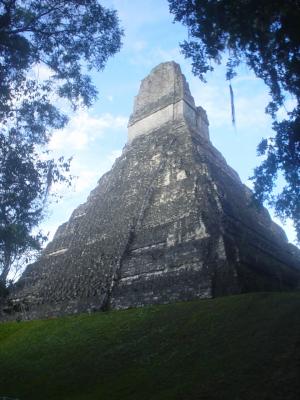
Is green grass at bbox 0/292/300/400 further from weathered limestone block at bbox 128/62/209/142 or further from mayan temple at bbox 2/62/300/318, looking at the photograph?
weathered limestone block at bbox 128/62/209/142

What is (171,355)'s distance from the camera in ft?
21.2

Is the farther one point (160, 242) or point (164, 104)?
point (164, 104)

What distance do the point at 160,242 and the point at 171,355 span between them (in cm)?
492

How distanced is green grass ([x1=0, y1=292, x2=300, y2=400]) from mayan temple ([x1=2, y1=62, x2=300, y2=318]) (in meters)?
1.06

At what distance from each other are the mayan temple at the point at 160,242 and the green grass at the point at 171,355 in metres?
1.06

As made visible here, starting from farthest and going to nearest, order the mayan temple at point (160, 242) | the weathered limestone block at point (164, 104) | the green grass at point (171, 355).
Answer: the weathered limestone block at point (164, 104) < the mayan temple at point (160, 242) < the green grass at point (171, 355)

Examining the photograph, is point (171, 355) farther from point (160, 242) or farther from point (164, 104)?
point (164, 104)

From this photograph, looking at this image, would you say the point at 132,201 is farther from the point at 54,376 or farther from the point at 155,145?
the point at 54,376

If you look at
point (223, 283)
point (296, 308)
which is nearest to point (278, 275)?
point (223, 283)

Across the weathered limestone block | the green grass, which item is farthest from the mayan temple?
the green grass

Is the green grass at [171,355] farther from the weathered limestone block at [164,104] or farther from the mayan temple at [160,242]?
the weathered limestone block at [164,104]

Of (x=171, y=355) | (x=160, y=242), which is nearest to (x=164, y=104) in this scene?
(x=160, y=242)

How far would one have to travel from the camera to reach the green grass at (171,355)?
4953 mm

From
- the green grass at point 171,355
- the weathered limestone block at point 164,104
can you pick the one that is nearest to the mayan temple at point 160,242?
the weathered limestone block at point 164,104
